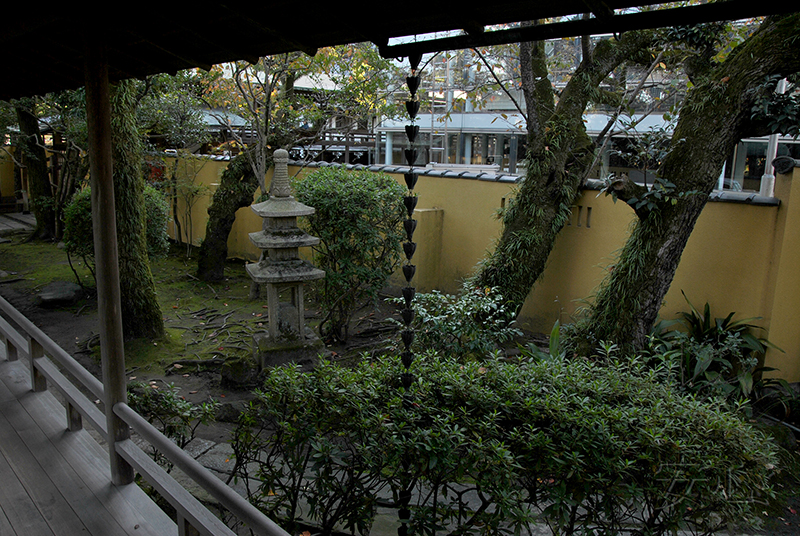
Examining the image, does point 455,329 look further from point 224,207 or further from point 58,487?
point 224,207

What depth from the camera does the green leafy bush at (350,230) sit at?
7.63 metres

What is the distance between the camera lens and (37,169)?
45.7 feet

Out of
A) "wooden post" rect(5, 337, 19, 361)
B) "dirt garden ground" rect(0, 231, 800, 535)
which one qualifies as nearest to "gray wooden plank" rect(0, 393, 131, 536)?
"wooden post" rect(5, 337, 19, 361)

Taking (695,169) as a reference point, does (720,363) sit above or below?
below

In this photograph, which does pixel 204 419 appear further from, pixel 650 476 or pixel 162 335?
pixel 162 335

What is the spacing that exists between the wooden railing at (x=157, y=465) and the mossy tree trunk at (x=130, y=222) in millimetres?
3222

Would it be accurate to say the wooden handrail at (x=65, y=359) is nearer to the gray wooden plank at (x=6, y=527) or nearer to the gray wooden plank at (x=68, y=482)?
the gray wooden plank at (x=68, y=482)

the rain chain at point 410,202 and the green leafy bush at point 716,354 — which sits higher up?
the rain chain at point 410,202

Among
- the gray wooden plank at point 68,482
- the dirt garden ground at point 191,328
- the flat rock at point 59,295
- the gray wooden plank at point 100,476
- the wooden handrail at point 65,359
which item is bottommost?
the dirt garden ground at point 191,328

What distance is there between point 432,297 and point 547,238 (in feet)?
6.64

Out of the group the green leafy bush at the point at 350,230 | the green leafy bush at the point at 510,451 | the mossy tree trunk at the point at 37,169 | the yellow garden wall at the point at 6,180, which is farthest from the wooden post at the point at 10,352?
the yellow garden wall at the point at 6,180

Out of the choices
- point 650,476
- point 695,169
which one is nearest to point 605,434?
point 650,476

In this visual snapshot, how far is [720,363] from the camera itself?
19.9 feet

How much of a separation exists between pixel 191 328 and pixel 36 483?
18.0 feet
